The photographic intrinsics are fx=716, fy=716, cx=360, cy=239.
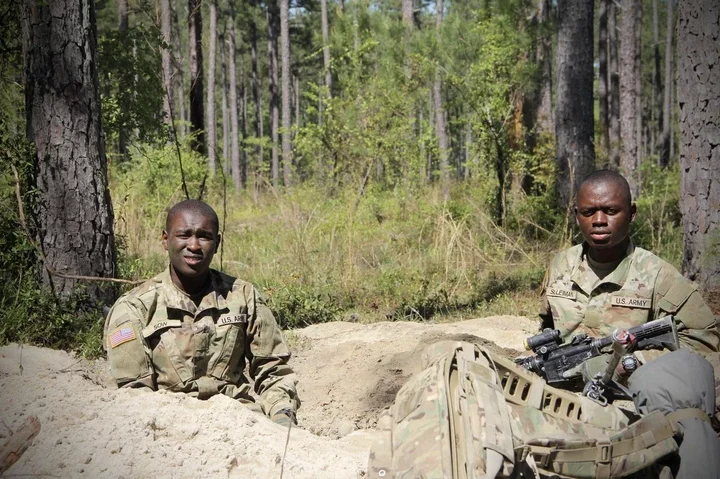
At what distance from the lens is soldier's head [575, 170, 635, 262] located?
11.1 ft

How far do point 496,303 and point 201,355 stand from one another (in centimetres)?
434

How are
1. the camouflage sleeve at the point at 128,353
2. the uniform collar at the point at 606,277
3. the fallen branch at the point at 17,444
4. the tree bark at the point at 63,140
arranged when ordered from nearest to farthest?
the fallen branch at the point at 17,444
the camouflage sleeve at the point at 128,353
the uniform collar at the point at 606,277
the tree bark at the point at 63,140

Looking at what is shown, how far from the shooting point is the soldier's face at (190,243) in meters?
3.48

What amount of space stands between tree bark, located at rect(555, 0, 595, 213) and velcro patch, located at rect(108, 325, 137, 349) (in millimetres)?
7751

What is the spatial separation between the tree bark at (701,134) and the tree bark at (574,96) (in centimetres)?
437

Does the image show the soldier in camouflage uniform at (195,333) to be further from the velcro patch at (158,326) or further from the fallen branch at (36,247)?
the fallen branch at (36,247)

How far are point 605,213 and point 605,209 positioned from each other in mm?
20

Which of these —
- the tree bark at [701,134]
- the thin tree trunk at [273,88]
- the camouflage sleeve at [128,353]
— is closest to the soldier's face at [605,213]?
the camouflage sleeve at [128,353]

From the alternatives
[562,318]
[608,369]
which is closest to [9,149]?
[562,318]

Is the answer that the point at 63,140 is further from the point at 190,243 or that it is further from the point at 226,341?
the point at 226,341

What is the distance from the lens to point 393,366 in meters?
5.09

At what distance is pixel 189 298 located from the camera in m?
3.54

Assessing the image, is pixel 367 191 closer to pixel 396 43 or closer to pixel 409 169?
pixel 409 169

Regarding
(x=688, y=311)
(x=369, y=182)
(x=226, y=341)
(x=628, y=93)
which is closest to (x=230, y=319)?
(x=226, y=341)
